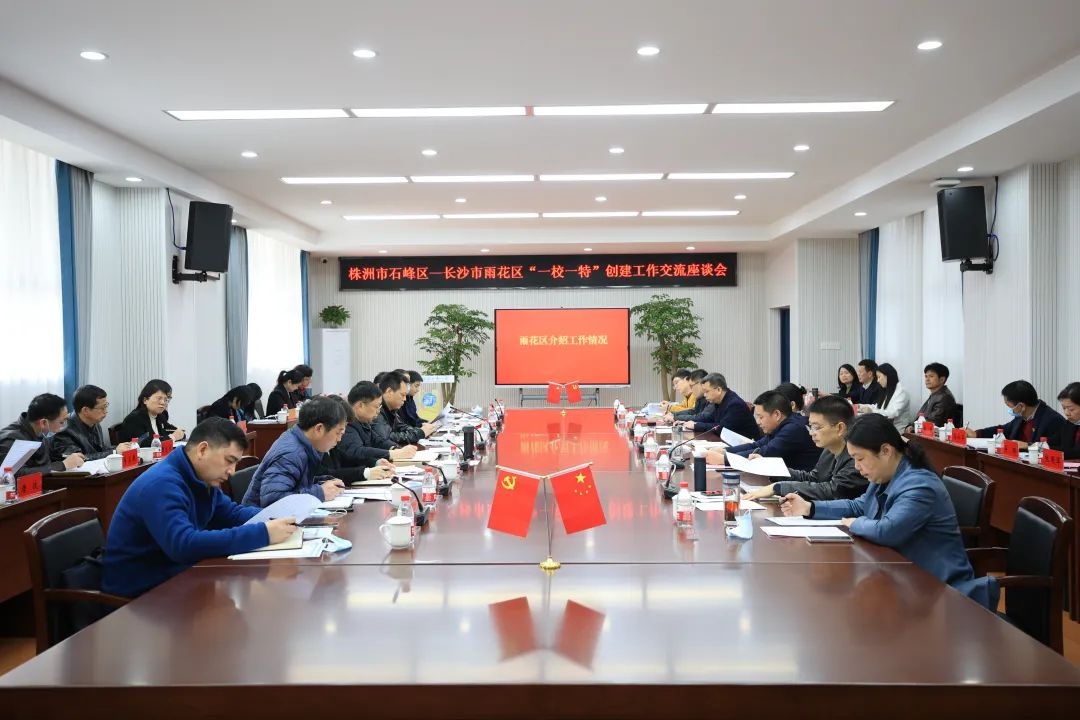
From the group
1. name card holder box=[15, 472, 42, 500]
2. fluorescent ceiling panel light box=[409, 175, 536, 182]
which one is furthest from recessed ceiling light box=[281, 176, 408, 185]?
name card holder box=[15, 472, 42, 500]

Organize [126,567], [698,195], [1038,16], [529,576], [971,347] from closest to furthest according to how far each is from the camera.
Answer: [529,576]
[126,567]
[1038,16]
[971,347]
[698,195]

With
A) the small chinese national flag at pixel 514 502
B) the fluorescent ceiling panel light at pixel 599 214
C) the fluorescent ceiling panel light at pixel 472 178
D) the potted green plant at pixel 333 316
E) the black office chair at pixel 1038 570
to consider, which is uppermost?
the fluorescent ceiling panel light at pixel 599 214

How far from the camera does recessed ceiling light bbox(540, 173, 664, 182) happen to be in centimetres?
740

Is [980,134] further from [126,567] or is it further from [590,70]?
[126,567]

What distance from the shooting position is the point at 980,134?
544 centimetres

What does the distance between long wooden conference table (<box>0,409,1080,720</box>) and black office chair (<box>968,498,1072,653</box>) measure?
0.39 meters

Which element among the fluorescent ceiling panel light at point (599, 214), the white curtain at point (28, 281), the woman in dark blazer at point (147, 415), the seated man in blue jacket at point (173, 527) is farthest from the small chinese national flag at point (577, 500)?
the fluorescent ceiling panel light at point (599, 214)

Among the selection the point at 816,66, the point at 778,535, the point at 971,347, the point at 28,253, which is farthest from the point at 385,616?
the point at 971,347

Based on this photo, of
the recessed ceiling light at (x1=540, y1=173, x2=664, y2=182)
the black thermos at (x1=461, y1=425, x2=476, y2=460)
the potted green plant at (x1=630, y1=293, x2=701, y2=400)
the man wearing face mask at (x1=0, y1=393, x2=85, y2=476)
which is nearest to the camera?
the man wearing face mask at (x1=0, y1=393, x2=85, y2=476)

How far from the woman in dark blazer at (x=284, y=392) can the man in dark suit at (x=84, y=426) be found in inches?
126

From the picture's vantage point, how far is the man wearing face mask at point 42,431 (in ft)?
13.8

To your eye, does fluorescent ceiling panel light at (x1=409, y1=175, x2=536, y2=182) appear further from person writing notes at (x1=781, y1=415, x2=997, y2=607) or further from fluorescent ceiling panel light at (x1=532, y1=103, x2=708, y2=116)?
person writing notes at (x1=781, y1=415, x2=997, y2=607)

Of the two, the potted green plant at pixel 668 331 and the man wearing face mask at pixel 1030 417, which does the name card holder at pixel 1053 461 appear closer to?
the man wearing face mask at pixel 1030 417

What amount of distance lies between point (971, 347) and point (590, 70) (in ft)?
14.6
